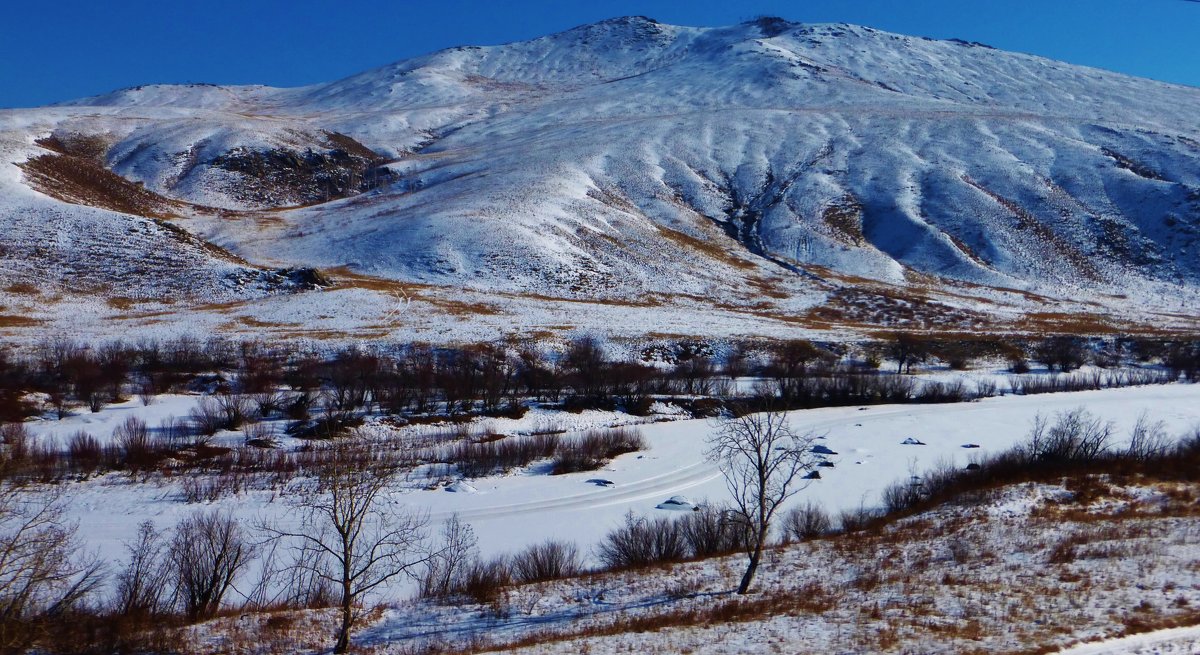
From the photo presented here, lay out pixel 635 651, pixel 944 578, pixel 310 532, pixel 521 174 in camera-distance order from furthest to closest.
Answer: pixel 521 174, pixel 310 532, pixel 944 578, pixel 635 651

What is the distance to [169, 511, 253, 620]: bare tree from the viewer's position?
63.0 ft

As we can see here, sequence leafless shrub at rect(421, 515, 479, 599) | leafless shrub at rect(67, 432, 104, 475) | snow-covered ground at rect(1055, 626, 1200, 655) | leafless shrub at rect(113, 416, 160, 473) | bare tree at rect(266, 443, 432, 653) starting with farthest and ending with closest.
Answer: leafless shrub at rect(113, 416, 160, 473) < leafless shrub at rect(67, 432, 104, 475) < leafless shrub at rect(421, 515, 479, 599) < bare tree at rect(266, 443, 432, 653) < snow-covered ground at rect(1055, 626, 1200, 655)

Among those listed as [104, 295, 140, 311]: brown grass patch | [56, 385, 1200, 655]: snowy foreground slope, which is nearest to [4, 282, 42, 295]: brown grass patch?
[104, 295, 140, 311]: brown grass patch

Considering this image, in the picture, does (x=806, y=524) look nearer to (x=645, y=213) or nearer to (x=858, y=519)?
(x=858, y=519)

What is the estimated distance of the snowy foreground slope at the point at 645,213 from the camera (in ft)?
236

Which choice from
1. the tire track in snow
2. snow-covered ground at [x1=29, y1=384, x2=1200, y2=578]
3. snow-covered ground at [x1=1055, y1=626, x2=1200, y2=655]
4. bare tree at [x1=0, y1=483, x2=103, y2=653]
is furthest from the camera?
the tire track in snow

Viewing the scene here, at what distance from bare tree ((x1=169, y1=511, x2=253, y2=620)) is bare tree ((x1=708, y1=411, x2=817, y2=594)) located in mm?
13354

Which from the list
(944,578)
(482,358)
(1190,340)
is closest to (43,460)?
(482,358)

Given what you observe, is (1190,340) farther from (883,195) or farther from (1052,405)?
(883,195)

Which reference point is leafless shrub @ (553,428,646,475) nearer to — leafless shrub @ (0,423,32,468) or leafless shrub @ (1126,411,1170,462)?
leafless shrub @ (0,423,32,468)

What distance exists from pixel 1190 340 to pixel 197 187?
143486mm

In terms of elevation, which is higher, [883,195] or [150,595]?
[883,195]

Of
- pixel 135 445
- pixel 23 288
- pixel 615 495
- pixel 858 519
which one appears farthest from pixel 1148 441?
pixel 23 288

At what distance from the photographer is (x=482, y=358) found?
169ft
